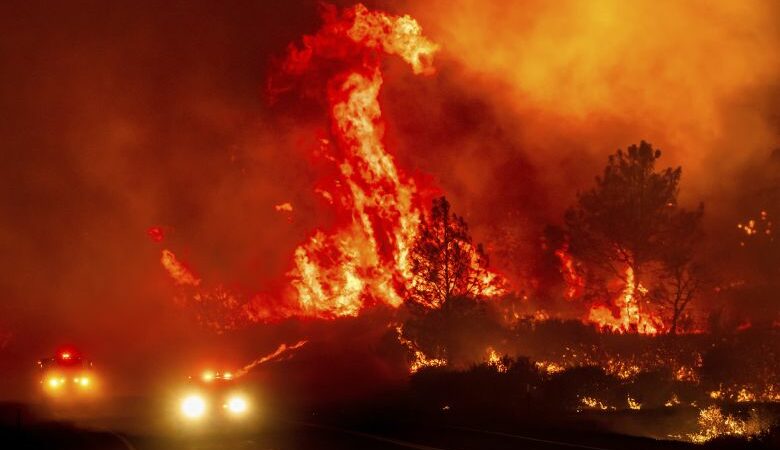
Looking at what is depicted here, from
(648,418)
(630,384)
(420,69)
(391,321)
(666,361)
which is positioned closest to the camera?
(648,418)

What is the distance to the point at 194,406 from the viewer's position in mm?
26609

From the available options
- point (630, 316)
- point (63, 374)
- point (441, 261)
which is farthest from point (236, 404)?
point (630, 316)

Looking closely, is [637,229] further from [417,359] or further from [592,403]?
[592,403]

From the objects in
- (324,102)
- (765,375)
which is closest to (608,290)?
(765,375)

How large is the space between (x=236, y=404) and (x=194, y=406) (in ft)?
4.00

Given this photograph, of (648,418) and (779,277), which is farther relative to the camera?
(779,277)

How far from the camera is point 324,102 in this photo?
5666 cm

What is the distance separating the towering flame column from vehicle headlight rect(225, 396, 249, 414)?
23.7 meters

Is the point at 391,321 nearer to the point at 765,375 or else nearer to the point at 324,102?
the point at 324,102

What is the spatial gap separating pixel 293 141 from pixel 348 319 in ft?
54.4

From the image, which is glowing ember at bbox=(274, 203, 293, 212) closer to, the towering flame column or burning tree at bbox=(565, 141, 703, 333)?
the towering flame column

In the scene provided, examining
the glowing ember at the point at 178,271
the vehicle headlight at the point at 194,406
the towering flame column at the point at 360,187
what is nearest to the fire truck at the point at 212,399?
the vehicle headlight at the point at 194,406

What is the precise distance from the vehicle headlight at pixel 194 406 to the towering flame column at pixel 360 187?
80.0 feet

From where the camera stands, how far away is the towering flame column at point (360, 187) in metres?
52.8
